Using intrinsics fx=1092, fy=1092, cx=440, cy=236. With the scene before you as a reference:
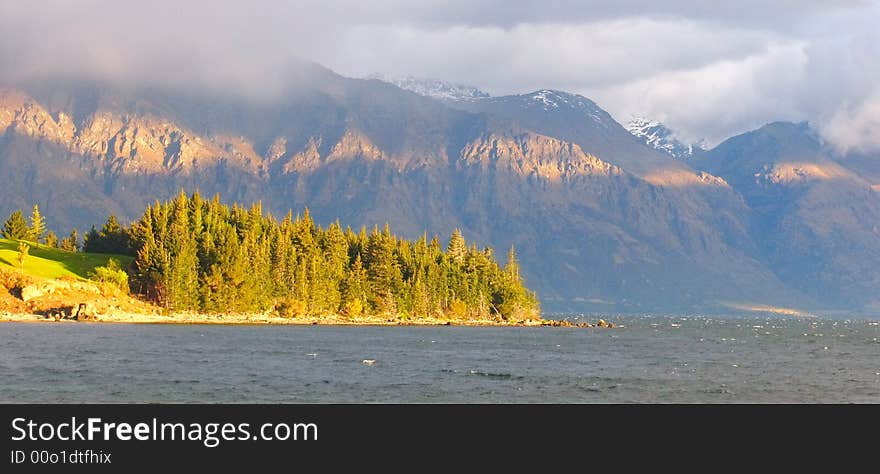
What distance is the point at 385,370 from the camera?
104 m

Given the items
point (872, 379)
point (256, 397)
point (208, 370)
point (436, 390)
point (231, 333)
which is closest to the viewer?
point (256, 397)

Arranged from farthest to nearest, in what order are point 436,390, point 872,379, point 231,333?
point 231,333 < point 872,379 < point 436,390

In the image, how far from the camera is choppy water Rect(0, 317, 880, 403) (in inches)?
3221

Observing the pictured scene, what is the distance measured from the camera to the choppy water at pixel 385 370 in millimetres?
81812
